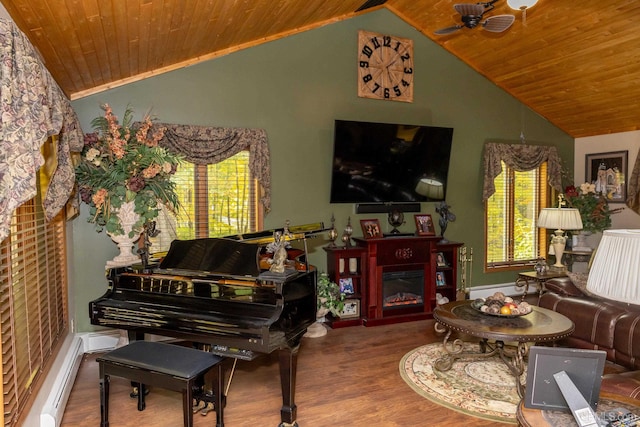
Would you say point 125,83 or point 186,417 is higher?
point 125,83

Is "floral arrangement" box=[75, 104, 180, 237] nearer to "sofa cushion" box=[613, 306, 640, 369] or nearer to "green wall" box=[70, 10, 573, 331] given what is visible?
"green wall" box=[70, 10, 573, 331]

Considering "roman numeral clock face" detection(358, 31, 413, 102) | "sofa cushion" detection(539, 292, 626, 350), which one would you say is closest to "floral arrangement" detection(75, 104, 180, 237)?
"roman numeral clock face" detection(358, 31, 413, 102)

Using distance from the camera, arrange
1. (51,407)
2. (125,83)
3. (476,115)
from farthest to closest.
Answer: (476,115) → (125,83) → (51,407)

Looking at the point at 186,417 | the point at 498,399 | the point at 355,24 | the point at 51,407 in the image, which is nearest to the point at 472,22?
the point at 355,24

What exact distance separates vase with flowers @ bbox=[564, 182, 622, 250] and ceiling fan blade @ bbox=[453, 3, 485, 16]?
4113mm

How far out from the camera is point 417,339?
479 cm

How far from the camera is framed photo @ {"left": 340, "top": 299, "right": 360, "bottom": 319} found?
17.4 ft

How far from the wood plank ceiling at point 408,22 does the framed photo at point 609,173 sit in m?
0.39

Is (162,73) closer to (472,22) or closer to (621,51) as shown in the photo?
(472,22)

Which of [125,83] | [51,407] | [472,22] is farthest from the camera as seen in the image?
[125,83]

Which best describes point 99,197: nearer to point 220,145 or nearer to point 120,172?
point 120,172

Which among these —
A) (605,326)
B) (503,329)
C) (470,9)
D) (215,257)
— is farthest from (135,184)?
(605,326)

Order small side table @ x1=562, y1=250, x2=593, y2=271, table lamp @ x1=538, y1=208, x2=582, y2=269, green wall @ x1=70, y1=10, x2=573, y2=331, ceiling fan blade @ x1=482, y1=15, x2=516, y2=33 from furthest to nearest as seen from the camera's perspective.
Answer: small side table @ x1=562, y1=250, x2=593, y2=271, table lamp @ x1=538, y1=208, x2=582, y2=269, green wall @ x1=70, y1=10, x2=573, y2=331, ceiling fan blade @ x1=482, y1=15, x2=516, y2=33

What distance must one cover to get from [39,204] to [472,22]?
3657 mm
